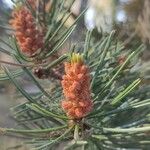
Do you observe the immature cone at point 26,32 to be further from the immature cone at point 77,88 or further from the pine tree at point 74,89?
the immature cone at point 77,88

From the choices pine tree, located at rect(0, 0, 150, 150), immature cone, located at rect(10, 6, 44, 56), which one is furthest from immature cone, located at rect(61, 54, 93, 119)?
immature cone, located at rect(10, 6, 44, 56)

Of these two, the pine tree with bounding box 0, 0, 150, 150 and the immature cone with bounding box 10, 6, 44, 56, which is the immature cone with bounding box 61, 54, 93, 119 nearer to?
the pine tree with bounding box 0, 0, 150, 150

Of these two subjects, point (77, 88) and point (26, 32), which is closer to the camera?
point (77, 88)

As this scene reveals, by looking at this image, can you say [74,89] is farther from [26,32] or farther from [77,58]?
[26,32]

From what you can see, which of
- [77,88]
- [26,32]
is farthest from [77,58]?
[26,32]

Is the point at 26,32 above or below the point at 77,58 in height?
above

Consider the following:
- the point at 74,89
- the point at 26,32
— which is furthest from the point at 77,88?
the point at 26,32

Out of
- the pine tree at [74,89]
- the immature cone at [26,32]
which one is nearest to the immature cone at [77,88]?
the pine tree at [74,89]
